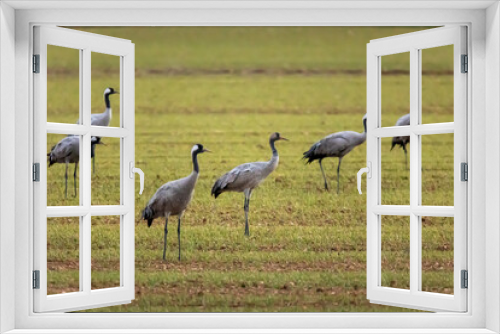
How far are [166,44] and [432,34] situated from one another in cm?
907

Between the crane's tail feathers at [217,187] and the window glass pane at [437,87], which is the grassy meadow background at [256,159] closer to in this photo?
the window glass pane at [437,87]

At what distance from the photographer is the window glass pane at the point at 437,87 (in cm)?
945

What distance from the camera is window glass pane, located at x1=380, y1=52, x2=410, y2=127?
9430 mm

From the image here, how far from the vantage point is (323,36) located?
37.8ft

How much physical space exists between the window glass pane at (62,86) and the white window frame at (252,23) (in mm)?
6219

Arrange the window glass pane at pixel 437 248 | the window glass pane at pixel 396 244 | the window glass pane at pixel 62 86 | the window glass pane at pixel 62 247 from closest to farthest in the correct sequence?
the window glass pane at pixel 437 248, the window glass pane at pixel 62 247, the window glass pane at pixel 396 244, the window glass pane at pixel 62 86

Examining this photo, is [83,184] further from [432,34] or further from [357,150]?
[357,150]

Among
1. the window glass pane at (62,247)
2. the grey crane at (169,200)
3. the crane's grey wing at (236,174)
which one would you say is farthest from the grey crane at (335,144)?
the window glass pane at (62,247)

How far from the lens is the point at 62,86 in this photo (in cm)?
970

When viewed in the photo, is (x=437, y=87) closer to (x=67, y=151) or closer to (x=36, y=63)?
(x=67, y=151)

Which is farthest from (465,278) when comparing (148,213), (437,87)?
(437,87)

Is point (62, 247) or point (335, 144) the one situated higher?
point (335, 144)

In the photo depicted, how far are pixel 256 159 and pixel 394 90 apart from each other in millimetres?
2867

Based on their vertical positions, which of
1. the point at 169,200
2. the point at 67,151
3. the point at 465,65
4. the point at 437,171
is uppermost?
the point at 465,65
